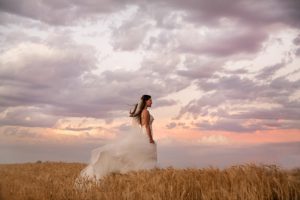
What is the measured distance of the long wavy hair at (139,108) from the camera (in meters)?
14.1

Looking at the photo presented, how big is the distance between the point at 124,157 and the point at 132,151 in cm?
32

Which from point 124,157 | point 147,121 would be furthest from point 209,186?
point 147,121

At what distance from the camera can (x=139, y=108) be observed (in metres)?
14.2

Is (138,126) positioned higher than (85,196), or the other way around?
(138,126)

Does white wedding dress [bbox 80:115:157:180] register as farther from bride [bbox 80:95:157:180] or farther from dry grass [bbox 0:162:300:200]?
dry grass [bbox 0:162:300:200]

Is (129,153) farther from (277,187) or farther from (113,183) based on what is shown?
(277,187)

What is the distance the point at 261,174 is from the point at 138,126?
6.93 meters

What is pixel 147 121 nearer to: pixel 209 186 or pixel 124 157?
pixel 124 157

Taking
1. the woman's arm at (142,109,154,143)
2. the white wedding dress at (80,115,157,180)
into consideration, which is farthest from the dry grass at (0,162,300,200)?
the woman's arm at (142,109,154,143)

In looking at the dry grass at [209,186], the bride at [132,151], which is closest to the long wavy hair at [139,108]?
the bride at [132,151]

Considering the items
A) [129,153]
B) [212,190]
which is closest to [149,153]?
[129,153]

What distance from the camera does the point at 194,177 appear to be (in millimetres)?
8797

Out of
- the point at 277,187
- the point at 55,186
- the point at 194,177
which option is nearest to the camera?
the point at 277,187

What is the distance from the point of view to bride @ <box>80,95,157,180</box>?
13.2 m
